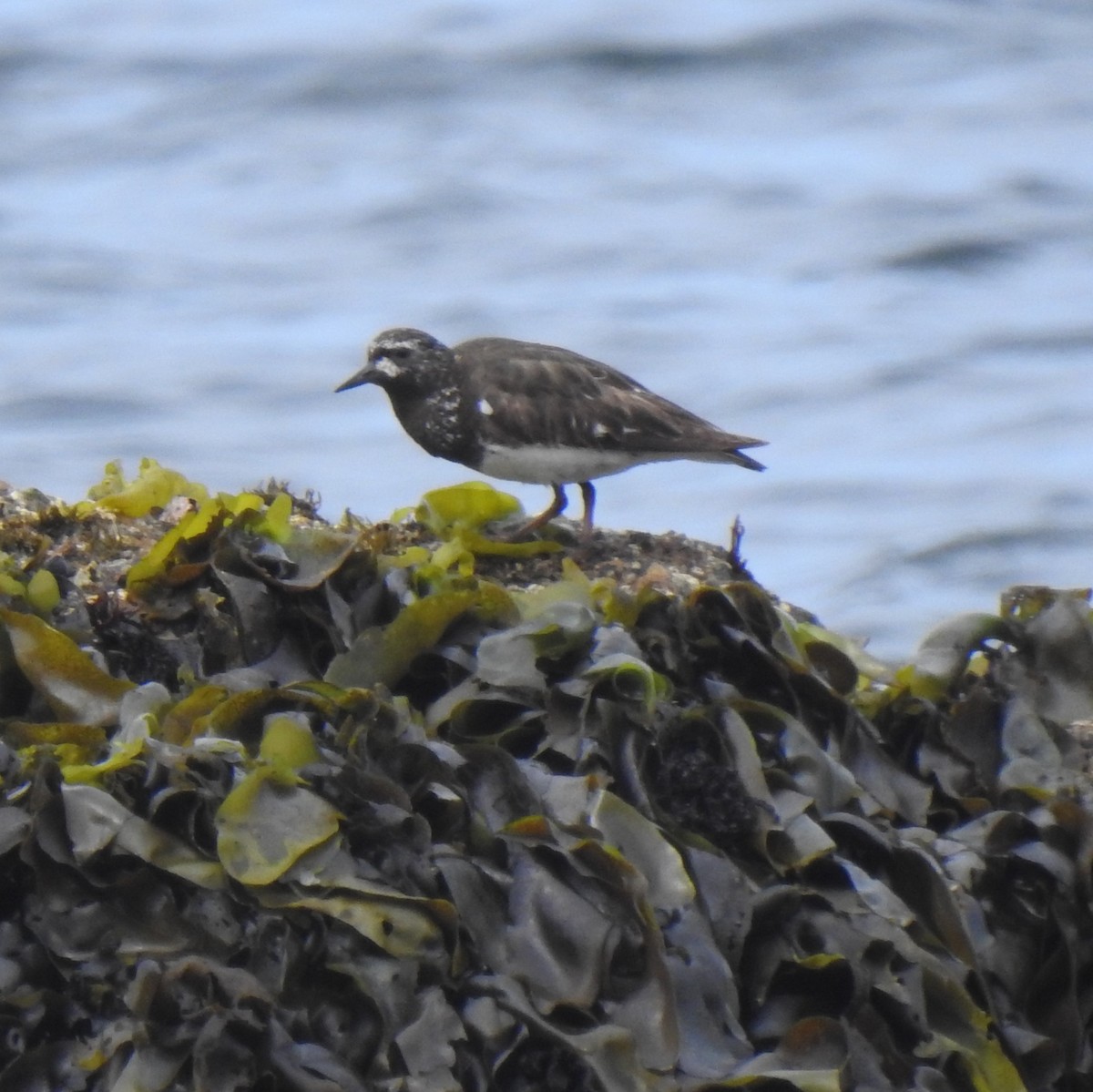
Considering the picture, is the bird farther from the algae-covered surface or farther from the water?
the water

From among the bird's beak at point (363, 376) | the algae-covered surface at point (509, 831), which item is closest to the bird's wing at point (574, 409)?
the bird's beak at point (363, 376)

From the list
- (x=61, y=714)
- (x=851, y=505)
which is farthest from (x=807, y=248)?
(x=61, y=714)

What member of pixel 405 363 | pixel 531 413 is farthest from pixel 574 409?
pixel 405 363

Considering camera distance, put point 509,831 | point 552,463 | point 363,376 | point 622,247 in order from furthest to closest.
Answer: point 622,247, point 363,376, point 552,463, point 509,831

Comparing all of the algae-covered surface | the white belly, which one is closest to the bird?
the white belly

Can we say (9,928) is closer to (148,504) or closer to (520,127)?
(148,504)

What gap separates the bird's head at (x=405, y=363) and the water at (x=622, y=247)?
3987mm

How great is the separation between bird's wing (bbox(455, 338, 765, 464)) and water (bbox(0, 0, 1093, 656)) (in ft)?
12.4

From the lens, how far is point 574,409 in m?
4.86

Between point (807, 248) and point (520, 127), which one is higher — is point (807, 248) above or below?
below

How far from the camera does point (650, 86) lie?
14.9 m

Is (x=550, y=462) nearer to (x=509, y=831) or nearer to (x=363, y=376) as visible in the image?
(x=363, y=376)

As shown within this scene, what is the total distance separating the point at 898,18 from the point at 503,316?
16.6 feet

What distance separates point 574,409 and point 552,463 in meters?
0.16
